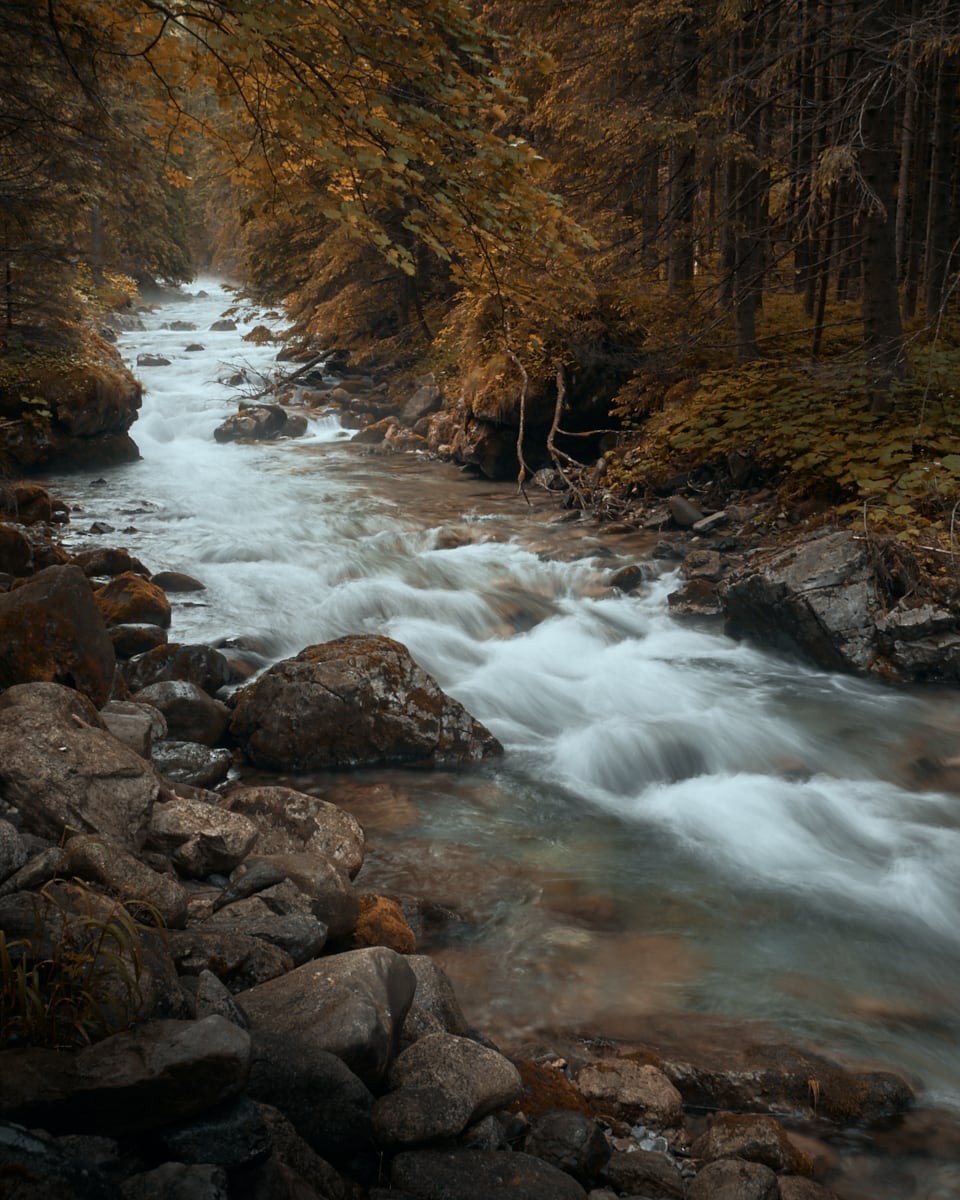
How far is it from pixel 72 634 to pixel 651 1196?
468cm

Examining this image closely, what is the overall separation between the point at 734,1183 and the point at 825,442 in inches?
346

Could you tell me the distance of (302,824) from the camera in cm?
507

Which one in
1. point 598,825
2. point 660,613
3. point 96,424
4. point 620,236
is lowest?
point 598,825

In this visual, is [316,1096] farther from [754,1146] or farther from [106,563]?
[106,563]

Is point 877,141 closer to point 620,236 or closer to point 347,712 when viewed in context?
point 620,236

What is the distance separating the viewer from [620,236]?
14.6m

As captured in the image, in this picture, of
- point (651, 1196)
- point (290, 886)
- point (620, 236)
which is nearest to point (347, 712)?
point (290, 886)

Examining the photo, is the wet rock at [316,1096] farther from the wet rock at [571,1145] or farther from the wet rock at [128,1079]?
the wet rock at [571,1145]

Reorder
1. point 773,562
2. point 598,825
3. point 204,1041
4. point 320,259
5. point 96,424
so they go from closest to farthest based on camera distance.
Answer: point 204,1041 < point 598,825 < point 773,562 < point 96,424 < point 320,259

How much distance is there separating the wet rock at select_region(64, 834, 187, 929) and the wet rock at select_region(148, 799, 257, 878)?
1.82ft

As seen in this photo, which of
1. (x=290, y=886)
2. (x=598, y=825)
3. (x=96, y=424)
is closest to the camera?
(x=290, y=886)

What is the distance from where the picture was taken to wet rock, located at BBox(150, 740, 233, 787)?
5.99m

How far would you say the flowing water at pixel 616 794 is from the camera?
455 centimetres

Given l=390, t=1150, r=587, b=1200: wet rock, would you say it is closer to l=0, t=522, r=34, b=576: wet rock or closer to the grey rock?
the grey rock
